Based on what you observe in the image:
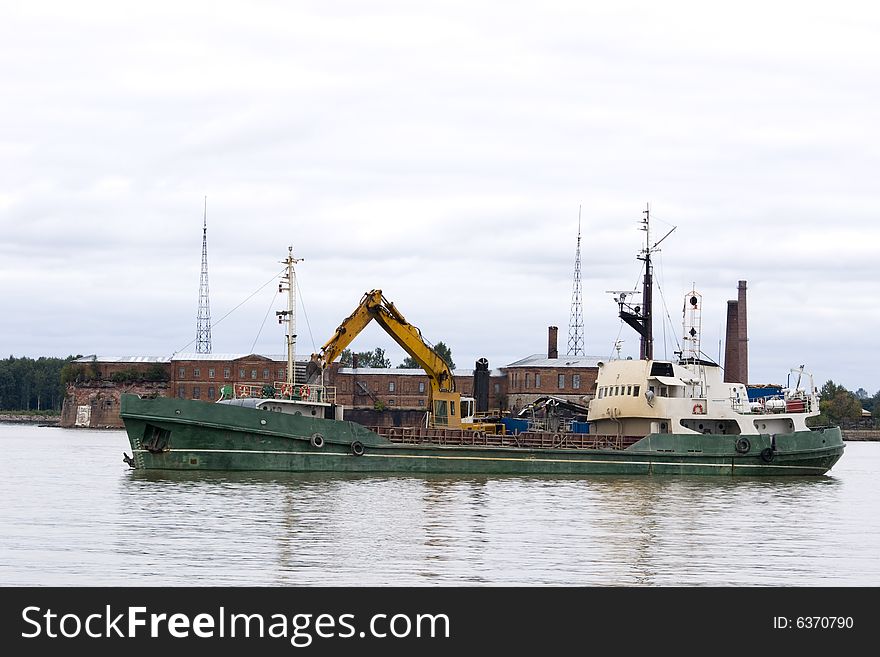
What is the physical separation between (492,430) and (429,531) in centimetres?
1930

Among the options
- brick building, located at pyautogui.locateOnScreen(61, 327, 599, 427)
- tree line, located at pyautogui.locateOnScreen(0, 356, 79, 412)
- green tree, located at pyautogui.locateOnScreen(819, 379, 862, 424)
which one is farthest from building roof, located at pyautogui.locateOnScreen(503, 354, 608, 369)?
tree line, located at pyautogui.locateOnScreen(0, 356, 79, 412)

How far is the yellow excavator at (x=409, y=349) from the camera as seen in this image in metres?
41.7

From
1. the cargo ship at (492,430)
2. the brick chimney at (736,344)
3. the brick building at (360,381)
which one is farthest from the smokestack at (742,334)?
the cargo ship at (492,430)

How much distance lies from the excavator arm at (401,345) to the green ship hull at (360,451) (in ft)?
11.7

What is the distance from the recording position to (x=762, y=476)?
42.2 metres

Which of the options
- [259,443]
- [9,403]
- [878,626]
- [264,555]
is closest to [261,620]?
[264,555]

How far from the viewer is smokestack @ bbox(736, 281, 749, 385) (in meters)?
84.4

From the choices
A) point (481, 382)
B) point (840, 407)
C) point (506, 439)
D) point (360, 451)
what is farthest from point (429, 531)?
point (840, 407)

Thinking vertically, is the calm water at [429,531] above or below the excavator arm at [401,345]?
below

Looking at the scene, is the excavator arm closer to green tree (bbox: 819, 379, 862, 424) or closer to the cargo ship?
the cargo ship

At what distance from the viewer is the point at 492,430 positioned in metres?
44.4

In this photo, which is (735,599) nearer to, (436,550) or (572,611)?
(572,611)

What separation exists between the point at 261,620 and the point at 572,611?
13.9ft

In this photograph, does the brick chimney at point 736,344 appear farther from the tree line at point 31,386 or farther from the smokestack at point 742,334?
the tree line at point 31,386
